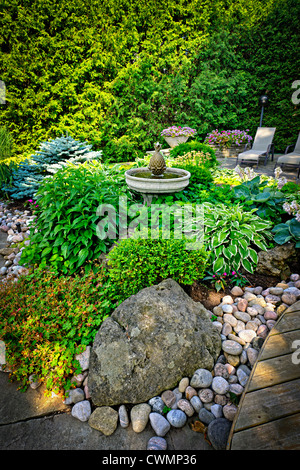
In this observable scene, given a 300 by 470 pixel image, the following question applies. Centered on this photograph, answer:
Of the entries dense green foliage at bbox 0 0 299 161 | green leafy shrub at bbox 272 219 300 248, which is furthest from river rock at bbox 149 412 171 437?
dense green foliage at bbox 0 0 299 161

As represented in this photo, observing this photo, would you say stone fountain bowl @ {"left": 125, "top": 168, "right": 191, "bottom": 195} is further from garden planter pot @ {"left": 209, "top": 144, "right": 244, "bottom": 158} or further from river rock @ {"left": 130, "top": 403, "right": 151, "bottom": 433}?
garden planter pot @ {"left": 209, "top": 144, "right": 244, "bottom": 158}

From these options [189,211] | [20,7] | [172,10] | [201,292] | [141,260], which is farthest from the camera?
[172,10]

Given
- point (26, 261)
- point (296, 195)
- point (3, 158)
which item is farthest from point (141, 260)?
point (3, 158)

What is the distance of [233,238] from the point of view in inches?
107

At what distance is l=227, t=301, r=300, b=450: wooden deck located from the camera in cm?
116

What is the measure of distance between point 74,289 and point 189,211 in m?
1.62

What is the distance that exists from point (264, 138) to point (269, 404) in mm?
8383

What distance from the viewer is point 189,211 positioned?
3.07 meters

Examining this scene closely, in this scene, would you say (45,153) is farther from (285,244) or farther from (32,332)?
(285,244)

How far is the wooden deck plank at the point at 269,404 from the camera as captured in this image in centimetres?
125

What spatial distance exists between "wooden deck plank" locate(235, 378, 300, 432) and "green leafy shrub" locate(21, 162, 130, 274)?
186 centimetres

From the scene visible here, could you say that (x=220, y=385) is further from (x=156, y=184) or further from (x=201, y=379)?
(x=156, y=184)

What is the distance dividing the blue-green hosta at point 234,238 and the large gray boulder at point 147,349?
0.87m

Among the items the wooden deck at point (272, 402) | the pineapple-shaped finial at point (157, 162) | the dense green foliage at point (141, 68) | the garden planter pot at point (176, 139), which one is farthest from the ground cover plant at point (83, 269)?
the garden planter pot at point (176, 139)
